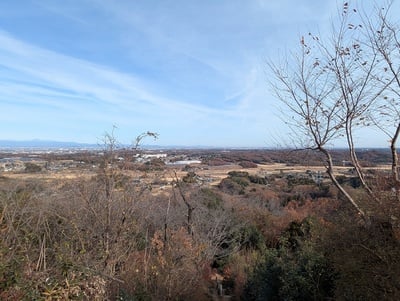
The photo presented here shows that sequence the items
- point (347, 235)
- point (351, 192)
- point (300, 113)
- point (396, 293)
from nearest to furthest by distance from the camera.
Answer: point (396, 293), point (347, 235), point (351, 192), point (300, 113)

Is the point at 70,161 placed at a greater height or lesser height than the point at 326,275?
greater

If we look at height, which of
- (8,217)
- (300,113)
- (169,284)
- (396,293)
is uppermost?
(300,113)

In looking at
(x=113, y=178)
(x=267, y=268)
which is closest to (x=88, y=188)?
(x=113, y=178)

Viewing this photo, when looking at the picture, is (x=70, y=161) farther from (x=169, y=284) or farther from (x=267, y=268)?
(x=267, y=268)

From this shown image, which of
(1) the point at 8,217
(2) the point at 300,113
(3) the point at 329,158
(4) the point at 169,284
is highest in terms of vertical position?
(2) the point at 300,113

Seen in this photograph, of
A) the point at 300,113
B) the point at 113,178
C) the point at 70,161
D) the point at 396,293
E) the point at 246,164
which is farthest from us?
the point at 246,164

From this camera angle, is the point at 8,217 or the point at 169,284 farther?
the point at 169,284

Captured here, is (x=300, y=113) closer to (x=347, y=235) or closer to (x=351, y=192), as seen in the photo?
(x=351, y=192)

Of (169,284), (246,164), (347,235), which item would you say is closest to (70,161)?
(169,284)

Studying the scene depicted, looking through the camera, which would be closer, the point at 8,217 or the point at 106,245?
the point at 8,217
